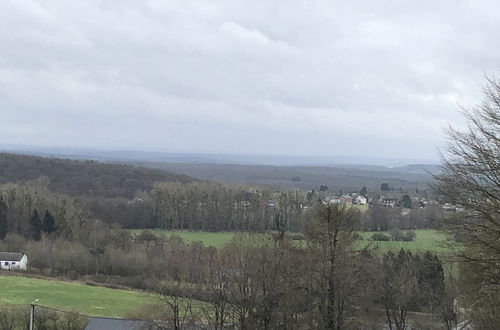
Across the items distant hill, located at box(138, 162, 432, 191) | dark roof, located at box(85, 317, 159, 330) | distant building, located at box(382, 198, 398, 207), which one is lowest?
dark roof, located at box(85, 317, 159, 330)

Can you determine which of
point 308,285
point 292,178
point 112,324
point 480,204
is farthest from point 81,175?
point 480,204

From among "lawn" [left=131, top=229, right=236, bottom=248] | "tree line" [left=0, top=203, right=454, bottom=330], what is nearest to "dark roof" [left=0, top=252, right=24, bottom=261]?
"lawn" [left=131, top=229, right=236, bottom=248]

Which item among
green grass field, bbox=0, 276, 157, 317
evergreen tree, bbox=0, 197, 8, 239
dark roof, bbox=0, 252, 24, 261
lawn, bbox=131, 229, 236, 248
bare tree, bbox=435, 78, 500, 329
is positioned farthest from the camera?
evergreen tree, bbox=0, 197, 8, 239

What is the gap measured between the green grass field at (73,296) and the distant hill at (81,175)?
31807 millimetres

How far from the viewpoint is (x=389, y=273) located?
28188 millimetres

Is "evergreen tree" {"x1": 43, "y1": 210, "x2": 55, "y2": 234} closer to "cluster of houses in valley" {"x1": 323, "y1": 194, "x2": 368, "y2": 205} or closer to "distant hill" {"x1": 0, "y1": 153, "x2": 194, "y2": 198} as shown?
"distant hill" {"x1": 0, "y1": 153, "x2": 194, "y2": 198}

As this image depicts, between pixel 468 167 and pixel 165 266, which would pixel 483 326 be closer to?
pixel 468 167

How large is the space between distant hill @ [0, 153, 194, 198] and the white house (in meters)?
23.1

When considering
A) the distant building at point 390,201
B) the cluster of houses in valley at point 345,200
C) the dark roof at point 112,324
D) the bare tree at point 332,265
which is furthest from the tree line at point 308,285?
the distant building at point 390,201

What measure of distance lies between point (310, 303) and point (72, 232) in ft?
125

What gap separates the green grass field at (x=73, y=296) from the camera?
3162cm

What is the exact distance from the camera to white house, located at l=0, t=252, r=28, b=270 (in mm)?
44916

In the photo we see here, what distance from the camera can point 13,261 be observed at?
45406 millimetres

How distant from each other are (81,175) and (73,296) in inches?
1682
